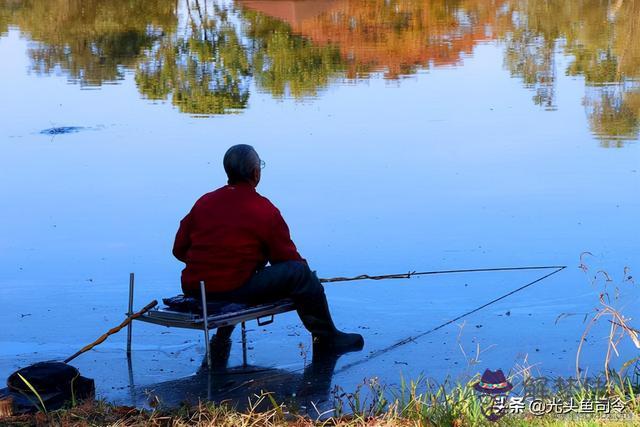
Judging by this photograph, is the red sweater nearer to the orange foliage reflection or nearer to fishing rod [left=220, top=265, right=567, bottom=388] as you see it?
fishing rod [left=220, top=265, right=567, bottom=388]

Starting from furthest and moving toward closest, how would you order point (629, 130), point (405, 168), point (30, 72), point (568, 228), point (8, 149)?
point (30, 72) → point (629, 130) → point (8, 149) → point (405, 168) → point (568, 228)

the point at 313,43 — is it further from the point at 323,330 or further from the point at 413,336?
the point at 323,330

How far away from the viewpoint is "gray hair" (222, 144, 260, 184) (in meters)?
7.02

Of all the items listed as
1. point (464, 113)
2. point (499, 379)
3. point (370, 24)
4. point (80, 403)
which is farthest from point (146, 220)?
point (370, 24)

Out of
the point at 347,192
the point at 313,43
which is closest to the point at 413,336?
the point at 347,192

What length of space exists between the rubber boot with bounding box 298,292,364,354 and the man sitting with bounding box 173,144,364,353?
0.04 feet

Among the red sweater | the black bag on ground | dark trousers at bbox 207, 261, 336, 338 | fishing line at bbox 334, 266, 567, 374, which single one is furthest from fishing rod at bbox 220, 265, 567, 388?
the black bag on ground

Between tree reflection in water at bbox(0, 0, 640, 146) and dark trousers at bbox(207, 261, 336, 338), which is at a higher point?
tree reflection in water at bbox(0, 0, 640, 146)

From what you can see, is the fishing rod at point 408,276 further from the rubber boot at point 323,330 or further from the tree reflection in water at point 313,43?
the tree reflection in water at point 313,43

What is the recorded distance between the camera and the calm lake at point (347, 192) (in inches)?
291

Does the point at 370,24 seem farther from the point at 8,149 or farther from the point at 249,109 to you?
the point at 8,149

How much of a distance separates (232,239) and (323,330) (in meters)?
0.81

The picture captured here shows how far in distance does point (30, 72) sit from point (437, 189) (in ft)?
46.7

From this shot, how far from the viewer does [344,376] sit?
6777 millimetres
